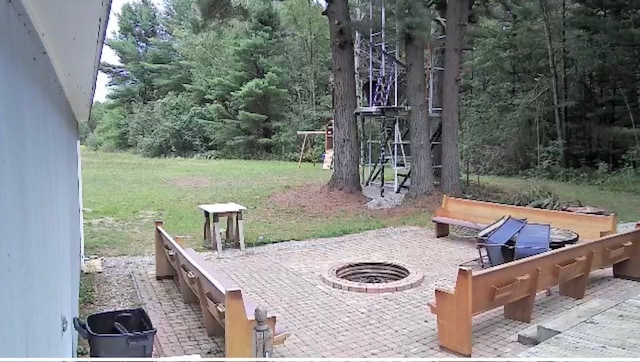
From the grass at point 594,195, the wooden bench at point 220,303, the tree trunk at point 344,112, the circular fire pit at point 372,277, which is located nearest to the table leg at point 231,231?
the wooden bench at point 220,303

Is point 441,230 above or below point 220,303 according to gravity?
below

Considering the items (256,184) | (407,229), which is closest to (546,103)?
(256,184)

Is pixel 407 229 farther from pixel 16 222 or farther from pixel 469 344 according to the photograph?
pixel 16 222

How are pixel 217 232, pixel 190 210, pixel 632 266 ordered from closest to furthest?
pixel 632 266 < pixel 217 232 < pixel 190 210

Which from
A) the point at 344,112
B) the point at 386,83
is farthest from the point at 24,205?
the point at 386,83

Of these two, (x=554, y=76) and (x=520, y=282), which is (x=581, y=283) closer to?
(x=520, y=282)

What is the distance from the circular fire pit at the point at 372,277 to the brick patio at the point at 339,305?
0.09 m

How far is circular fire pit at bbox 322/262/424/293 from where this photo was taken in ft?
17.6

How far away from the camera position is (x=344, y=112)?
1170 centimetres

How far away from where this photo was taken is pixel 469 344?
3.82m

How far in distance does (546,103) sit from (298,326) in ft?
51.2

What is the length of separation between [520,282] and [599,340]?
0.75 meters

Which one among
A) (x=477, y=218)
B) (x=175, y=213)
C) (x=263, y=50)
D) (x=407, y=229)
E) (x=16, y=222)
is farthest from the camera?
(x=263, y=50)

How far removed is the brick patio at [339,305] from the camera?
3979 millimetres
